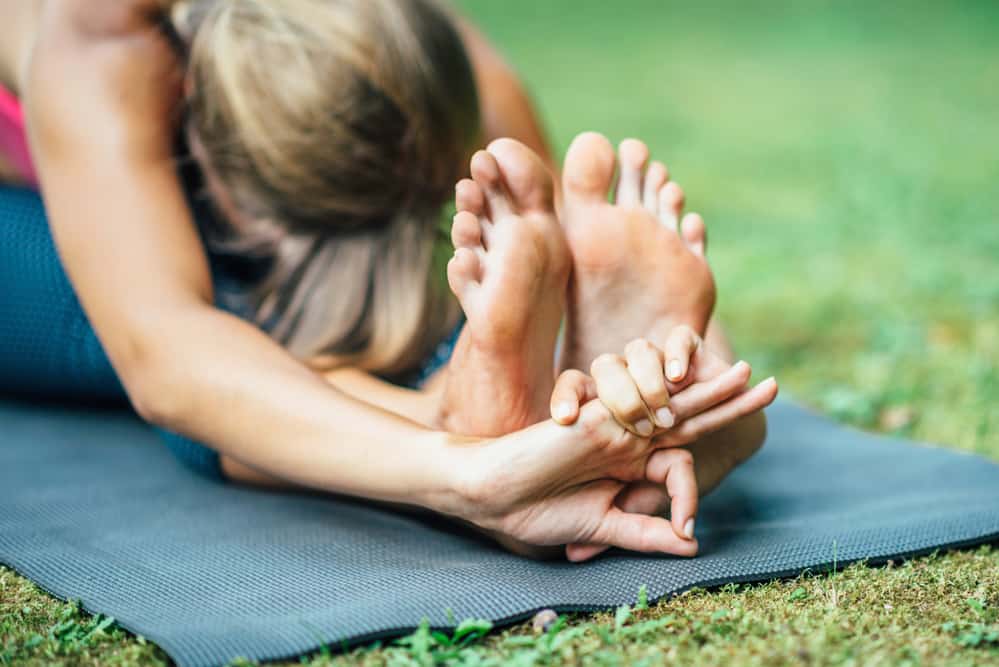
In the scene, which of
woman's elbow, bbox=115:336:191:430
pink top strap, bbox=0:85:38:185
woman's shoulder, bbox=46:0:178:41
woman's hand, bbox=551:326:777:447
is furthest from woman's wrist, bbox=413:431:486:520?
pink top strap, bbox=0:85:38:185

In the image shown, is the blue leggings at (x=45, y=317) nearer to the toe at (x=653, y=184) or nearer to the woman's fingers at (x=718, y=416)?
the toe at (x=653, y=184)

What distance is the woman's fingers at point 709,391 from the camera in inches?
43.8

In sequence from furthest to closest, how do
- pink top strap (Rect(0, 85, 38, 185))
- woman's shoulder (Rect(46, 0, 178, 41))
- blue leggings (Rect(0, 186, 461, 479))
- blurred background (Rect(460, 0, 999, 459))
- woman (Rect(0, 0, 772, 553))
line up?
blurred background (Rect(460, 0, 999, 459)) → pink top strap (Rect(0, 85, 38, 185)) → blue leggings (Rect(0, 186, 461, 479)) → woman's shoulder (Rect(46, 0, 178, 41)) → woman (Rect(0, 0, 772, 553))

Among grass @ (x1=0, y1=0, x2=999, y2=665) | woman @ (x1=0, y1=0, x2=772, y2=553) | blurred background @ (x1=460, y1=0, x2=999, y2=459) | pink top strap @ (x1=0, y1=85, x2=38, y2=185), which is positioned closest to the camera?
grass @ (x1=0, y1=0, x2=999, y2=665)

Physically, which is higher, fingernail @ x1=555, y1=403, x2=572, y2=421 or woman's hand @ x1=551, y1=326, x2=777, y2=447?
woman's hand @ x1=551, y1=326, x2=777, y2=447

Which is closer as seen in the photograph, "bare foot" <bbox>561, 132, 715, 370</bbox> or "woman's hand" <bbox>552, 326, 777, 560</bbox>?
"woman's hand" <bbox>552, 326, 777, 560</bbox>

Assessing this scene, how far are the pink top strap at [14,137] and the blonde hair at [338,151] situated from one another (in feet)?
1.06

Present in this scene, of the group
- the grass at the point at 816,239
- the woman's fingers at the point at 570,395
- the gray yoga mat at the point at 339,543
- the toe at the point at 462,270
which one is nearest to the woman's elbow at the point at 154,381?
the gray yoga mat at the point at 339,543

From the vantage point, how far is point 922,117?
6.08m

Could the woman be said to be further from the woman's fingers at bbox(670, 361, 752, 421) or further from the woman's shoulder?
the woman's fingers at bbox(670, 361, 752, 421)

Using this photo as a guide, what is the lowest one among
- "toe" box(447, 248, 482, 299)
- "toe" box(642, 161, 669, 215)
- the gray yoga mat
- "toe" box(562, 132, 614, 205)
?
the gray yoga mat

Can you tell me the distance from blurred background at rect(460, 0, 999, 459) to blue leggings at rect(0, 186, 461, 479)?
1.06 meters

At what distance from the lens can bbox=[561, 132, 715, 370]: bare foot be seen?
4.23 feet

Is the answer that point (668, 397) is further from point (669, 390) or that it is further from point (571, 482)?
point (571, 482)
